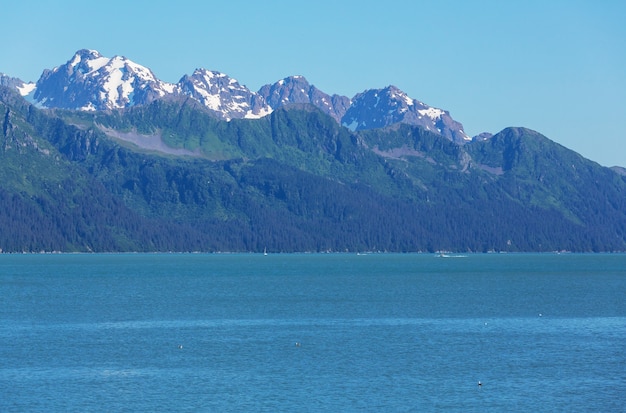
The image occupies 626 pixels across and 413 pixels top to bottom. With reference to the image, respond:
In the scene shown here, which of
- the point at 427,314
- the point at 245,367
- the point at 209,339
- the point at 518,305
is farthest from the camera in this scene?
the point at 518,305

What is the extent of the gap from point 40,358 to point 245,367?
20701 mm

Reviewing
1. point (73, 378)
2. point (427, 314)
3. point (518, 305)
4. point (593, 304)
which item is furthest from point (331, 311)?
point (73, 378)

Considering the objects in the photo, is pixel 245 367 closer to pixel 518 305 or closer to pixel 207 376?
pixel 207 376

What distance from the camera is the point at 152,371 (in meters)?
94.0

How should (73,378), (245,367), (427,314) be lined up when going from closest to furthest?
(73,378), (245,367), (427,314)

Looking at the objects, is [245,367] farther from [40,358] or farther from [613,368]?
[613,368]

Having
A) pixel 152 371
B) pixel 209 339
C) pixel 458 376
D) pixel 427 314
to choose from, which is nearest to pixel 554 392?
pixel 458 376

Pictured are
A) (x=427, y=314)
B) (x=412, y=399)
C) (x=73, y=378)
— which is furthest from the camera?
(x=427, y=314)

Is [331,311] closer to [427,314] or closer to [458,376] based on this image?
[427,314]

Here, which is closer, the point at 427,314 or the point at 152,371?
the point at 152,371

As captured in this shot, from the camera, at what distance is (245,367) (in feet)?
317

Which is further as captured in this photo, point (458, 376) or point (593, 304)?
point (593, 304)

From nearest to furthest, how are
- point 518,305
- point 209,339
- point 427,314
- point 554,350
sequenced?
point 554,350 < point 209,339 < point 427,314 < point 518,305

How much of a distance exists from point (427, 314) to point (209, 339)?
4342 cm
